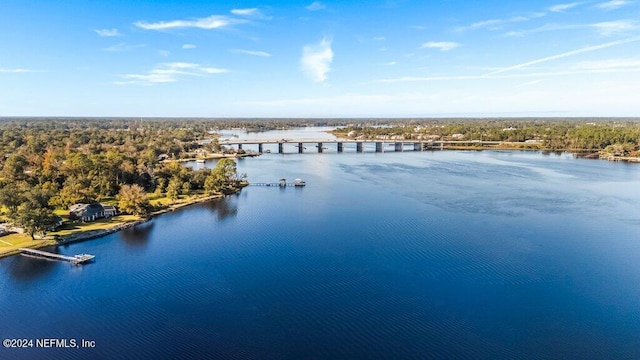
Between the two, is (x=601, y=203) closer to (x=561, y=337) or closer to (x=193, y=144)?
(x=561, y=337)

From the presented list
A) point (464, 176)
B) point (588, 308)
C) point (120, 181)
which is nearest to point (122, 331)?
point (588, 308)

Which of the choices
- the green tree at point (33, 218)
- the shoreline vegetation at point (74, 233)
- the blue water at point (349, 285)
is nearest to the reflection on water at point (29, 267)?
the blue water at point (349, 285)

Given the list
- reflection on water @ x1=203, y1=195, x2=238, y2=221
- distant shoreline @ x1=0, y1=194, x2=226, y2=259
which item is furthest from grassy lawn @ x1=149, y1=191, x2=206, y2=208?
distant shoreline @ x1=0, y1=194, x2=226, y2=259

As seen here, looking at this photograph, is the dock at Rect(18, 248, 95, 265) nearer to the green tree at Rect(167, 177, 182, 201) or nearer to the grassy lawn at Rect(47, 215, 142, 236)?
the grassy lawn at Rect(47, 215, 142, 236)

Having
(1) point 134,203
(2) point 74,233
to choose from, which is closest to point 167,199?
(1) point 134,203

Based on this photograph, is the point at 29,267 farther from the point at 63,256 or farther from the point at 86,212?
the point at 86,212

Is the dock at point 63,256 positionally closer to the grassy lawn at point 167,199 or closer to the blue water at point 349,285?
the blue water at point 349,285
